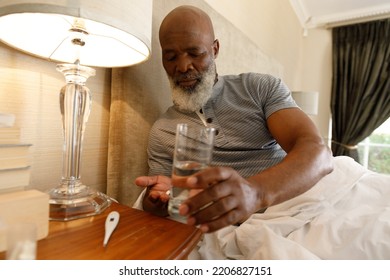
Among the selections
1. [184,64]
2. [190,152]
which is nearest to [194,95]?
[184,64]

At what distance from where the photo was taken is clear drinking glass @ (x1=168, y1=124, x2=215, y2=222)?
439mm

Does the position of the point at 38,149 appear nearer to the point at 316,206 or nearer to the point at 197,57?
the point at 197,57

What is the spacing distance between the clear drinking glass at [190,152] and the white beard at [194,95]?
53 centimetres

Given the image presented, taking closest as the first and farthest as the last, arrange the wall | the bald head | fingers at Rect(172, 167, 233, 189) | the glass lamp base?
fingers at Rect(172, 167, 233, 189) < the glass lamp base < the bald head < the wall

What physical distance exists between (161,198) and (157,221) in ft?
0.22

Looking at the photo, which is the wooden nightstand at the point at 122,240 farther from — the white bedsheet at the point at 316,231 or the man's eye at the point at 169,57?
the man's eye at the point at 169,57

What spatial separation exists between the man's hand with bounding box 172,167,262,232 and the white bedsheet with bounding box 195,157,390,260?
0.60 feet

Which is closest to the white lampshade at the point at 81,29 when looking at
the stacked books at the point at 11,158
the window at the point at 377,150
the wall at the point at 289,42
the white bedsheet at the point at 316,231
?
the stacked books at the point at 11,158

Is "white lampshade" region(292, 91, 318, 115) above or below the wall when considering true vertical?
below

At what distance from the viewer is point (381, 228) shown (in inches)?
24.2

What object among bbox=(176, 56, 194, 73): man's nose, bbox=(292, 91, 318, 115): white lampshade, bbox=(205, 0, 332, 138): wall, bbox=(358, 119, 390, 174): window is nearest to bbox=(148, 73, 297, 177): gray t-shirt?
bbox=(176, 56, 194, 73): man's nose

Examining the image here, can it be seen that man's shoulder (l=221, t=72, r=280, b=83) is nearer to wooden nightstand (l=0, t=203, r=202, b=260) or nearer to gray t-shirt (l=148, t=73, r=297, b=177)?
gray t-shirt (l=148, t=73, r=297, b=177)

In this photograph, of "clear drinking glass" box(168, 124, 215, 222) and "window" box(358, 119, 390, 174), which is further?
"window" box(358, 119, 390, 174)

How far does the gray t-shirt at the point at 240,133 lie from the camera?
0.93 m
